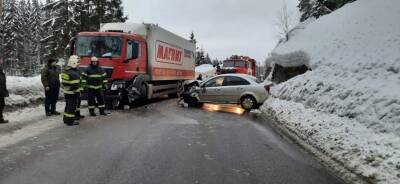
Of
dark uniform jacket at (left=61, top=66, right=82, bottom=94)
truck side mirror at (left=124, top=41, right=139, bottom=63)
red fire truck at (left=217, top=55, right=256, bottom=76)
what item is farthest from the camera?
red fire truck at (left=217, top=55, right=256, bottom=76)

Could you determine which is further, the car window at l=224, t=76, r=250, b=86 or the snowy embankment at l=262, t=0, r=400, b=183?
the car window at l=224, t=76, r=250, b=86

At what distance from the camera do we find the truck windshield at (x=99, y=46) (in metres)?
17.2

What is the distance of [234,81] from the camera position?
751 inches

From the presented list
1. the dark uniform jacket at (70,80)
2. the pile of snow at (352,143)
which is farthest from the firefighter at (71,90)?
the pile of snow at (352,143)

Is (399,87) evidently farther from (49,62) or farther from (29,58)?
(29,58)

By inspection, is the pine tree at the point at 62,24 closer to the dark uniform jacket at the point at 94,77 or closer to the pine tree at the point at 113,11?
the pine tree at the point at 113,11

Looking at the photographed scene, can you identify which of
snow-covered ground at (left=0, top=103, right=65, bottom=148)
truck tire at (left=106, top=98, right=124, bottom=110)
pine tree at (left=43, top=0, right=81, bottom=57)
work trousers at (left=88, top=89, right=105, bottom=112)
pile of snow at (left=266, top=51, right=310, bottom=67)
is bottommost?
snow-covered ground at (left=0, top=103, right=65, bottom=148)

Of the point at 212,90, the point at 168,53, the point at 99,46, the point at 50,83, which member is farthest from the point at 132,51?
the point at 168,53

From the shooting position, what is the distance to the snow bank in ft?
30.8

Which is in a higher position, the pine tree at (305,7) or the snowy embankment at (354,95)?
the pine tree at (305,7)

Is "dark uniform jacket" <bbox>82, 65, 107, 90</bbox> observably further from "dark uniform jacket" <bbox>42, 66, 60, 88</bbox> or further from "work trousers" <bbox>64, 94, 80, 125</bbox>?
"work trousers" <bbox>64, 94, 80, 125</bbox>

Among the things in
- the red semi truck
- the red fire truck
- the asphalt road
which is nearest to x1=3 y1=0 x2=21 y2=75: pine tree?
the red fire truck

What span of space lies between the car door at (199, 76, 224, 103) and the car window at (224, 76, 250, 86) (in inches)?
9.2

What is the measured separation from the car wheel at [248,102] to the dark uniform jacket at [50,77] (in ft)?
24.2
